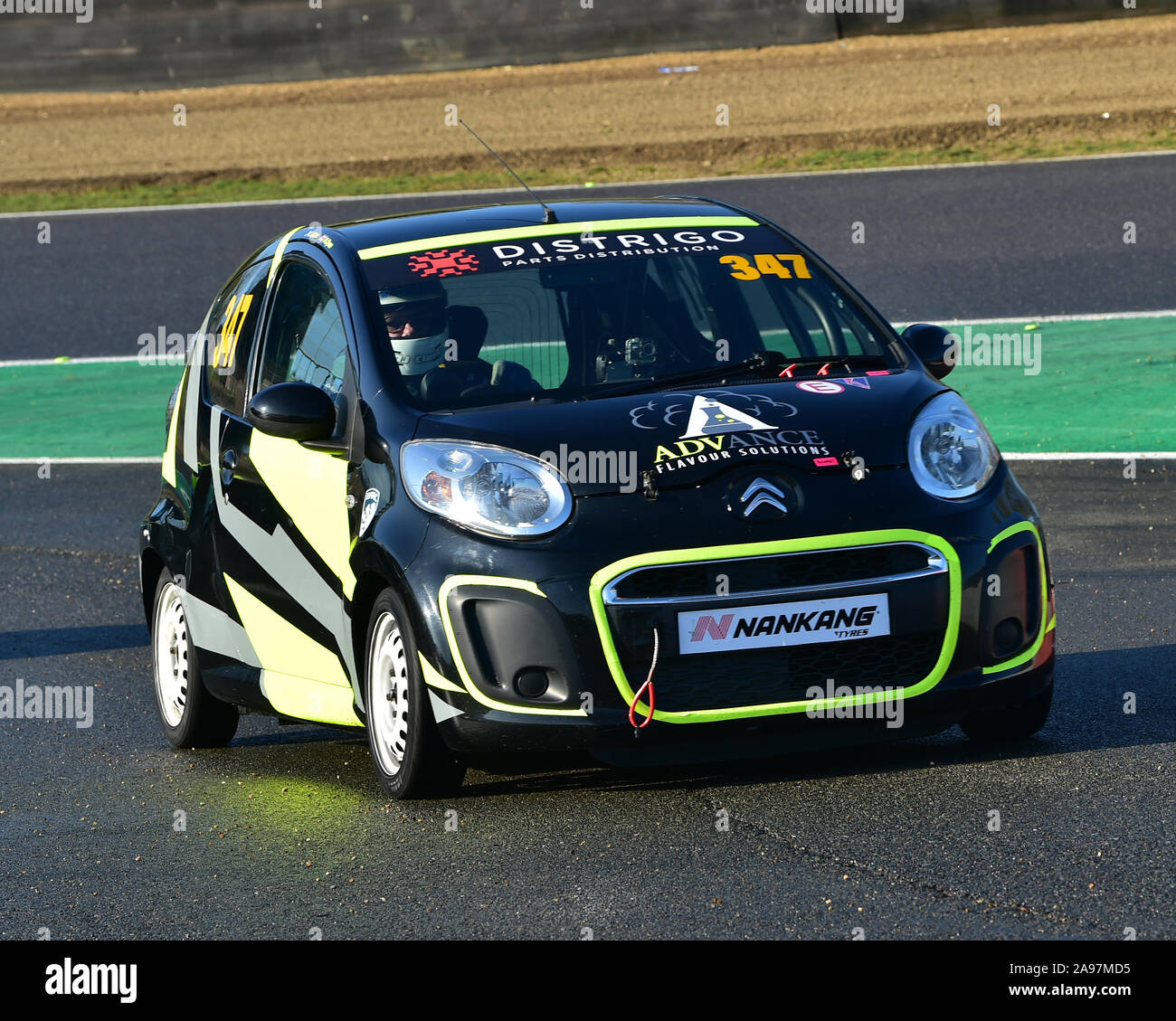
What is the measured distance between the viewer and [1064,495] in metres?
10.8

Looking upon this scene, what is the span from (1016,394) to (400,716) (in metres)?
8.26

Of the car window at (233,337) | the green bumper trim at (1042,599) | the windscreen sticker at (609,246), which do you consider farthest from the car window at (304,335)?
the green bumper trim at (1042,599)

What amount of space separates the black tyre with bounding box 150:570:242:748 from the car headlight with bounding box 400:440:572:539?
1814 millimetres

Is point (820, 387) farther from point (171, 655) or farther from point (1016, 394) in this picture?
point (1016, 394)

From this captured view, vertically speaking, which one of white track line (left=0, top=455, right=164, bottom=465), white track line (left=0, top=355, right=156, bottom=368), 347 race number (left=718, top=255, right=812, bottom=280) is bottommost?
white track line (left=0, top=455, right=164, bottom=465)

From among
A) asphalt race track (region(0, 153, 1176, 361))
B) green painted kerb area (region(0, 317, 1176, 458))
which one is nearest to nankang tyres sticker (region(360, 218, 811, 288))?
green painted kerb area (region(0, 317, 1176, 458))

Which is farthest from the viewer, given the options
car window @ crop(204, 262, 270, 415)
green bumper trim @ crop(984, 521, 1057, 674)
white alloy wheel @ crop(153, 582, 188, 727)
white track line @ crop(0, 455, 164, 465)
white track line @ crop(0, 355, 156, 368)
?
white track line @ crop(0, 355, 156, 368)

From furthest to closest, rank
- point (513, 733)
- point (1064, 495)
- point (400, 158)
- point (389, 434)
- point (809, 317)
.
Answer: point (400, 158)
point (1064, 495)
point (809, 317)
point (389, 434)
point (513, 733)

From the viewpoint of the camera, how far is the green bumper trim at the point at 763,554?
18.6ft

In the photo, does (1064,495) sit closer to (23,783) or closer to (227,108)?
(23,783)

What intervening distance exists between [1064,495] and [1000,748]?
182 inches

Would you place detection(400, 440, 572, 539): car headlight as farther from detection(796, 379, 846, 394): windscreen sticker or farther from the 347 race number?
the 347 race number

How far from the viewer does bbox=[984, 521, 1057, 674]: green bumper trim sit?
5.96m

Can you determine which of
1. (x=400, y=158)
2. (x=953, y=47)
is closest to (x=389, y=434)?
(x=400, y=158)
